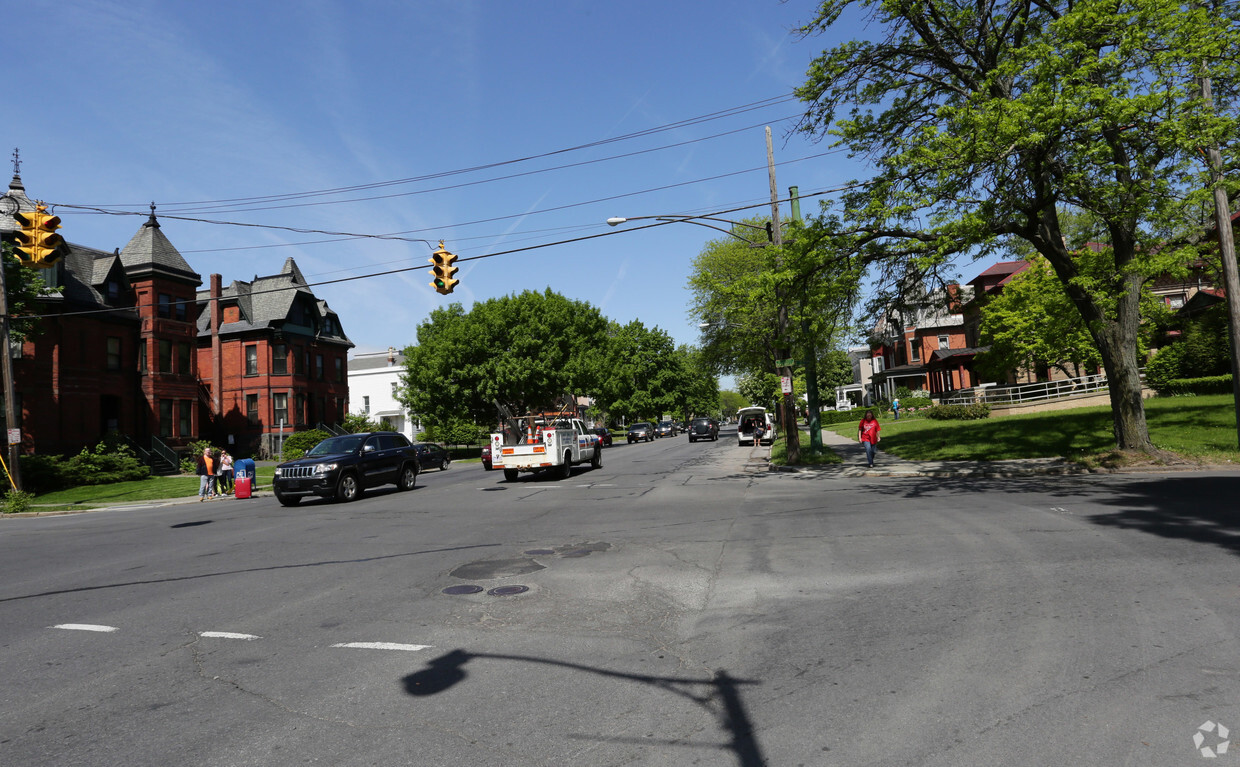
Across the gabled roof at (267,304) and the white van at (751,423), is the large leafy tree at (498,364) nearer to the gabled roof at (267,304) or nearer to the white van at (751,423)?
the gabled roof at (267,304)

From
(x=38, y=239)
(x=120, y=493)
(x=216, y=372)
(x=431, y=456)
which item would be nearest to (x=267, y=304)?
(x=216, y=372)

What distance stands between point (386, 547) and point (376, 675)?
18.8ft

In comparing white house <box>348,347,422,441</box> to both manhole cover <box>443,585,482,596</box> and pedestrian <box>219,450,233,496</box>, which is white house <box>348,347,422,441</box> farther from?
manhole cover <box>443,585,482,596</box>

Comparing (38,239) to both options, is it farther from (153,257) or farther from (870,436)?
(153,257)

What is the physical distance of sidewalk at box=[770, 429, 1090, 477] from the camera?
17.7 meters

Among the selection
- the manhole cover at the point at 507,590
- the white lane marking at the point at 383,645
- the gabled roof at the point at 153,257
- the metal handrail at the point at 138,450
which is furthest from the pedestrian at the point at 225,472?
the white lane marking at the point at 383,645

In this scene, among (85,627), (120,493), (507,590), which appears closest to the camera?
(85,627)

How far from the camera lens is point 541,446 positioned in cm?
2206

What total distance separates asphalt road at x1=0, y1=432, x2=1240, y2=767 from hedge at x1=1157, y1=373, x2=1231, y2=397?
24.7 metres

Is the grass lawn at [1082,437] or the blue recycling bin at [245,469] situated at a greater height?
the blue recycling bin at [245,469]

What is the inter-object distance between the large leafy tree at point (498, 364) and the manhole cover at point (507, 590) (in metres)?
37.1

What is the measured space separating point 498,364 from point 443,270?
86.9ft

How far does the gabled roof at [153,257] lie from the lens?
1503 inches

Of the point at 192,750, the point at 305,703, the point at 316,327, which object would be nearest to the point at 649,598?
the point at 305,703
